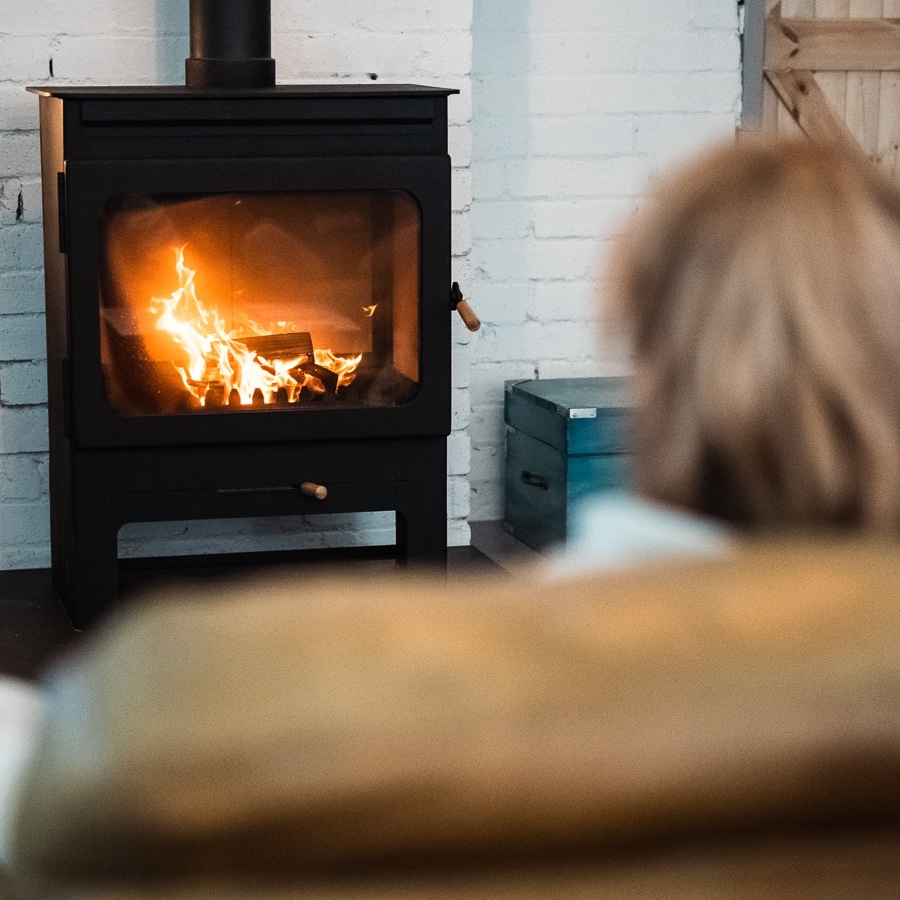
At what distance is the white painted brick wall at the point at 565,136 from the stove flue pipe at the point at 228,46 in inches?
27.6

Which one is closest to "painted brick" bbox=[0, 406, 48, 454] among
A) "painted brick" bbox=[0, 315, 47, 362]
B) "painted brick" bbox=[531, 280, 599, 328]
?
"painted brick" bbox=[0, 315, 47, 362]

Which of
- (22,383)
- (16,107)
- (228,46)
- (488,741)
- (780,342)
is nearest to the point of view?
(488,741)

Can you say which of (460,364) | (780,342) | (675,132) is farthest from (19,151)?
(780,342)

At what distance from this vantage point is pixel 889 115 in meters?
3.65

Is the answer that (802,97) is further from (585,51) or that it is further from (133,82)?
(133,82)

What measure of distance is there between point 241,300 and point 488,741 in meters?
2.50

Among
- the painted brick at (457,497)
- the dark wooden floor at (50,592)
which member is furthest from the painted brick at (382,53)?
the dark wooden floor at (50,592)

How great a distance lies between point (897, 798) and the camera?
633 mm

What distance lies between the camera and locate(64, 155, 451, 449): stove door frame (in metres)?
2.77

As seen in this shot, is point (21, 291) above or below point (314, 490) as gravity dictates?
above

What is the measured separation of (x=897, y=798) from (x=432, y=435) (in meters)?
2.35

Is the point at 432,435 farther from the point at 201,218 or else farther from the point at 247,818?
the point at 247,818

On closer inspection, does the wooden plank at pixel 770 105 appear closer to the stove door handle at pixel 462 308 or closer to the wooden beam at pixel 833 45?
the wooden beam at pixel 833 45

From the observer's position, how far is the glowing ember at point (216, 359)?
2936 mm
